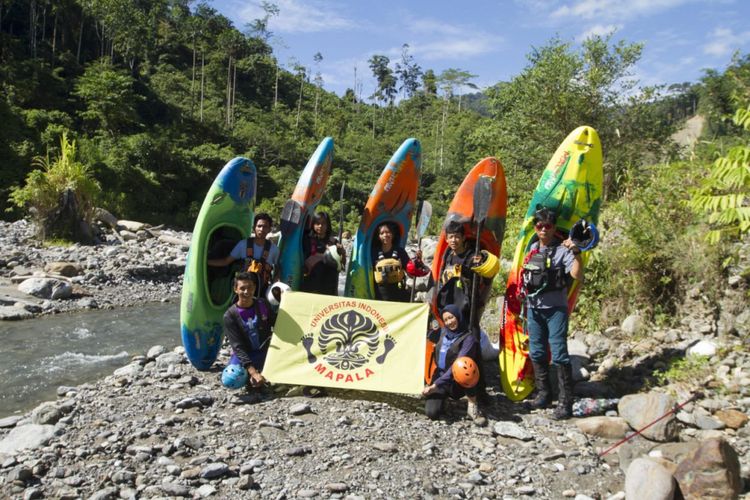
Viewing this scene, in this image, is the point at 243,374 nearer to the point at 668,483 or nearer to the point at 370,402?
the point at 370,402

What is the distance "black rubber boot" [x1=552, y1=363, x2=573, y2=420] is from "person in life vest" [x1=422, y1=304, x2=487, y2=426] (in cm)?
62

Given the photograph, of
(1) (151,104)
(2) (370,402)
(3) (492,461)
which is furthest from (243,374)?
(1) (151,104)

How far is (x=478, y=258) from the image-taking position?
15.7 ft

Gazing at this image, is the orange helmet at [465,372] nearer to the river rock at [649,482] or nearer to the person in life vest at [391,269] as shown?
the person in life vest at [391,269]

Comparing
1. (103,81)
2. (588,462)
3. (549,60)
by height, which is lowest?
(588,462)

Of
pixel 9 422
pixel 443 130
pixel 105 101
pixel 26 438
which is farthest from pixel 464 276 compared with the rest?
pixel 443 130

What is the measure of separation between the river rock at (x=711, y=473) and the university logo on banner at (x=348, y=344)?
1886 millimetres

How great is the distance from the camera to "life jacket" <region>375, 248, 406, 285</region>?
17.4ft

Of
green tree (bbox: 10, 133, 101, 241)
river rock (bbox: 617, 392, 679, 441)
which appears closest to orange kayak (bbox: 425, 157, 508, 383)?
river rock (bbox: 617, 392, 679, 441)

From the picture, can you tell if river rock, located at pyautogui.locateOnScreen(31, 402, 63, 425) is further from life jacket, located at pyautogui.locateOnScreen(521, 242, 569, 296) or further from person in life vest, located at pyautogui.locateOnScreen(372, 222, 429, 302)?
life jacket, located at pyautogui.locateOnScreen(521, 242, 569, 296)

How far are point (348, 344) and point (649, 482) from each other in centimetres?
241

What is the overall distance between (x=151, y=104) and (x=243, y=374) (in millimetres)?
34743

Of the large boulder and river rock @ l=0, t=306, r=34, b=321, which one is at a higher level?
the large boulder

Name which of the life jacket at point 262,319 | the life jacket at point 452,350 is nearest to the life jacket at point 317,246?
the life jacket at point 262,319
